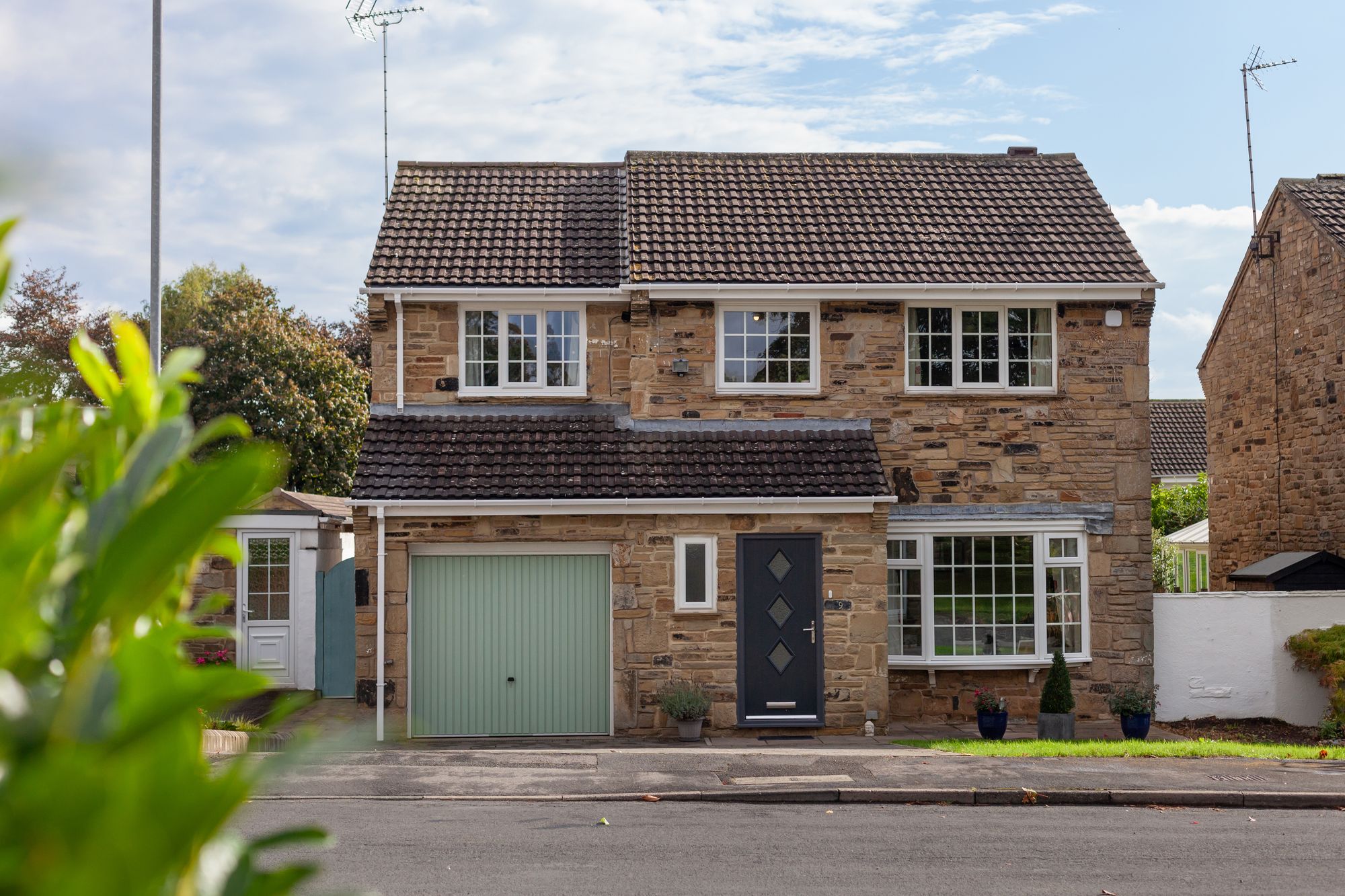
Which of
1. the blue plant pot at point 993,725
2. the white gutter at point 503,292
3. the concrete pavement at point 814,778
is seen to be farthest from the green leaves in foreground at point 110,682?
the white gutter at point 503,292

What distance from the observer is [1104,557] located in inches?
642

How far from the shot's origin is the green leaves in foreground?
0.70 m

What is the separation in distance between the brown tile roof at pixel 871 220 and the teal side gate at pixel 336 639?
21.8ft

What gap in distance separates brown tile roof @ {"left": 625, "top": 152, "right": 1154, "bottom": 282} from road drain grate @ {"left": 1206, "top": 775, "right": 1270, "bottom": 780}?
263 inches

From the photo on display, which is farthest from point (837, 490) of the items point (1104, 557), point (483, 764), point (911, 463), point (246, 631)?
point (246, 631)

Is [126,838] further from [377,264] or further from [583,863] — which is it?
[377,264]

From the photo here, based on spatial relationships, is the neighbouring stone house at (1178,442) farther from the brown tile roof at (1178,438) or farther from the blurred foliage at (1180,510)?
the blurred foliage at (1180,510)

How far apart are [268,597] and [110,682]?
19.3 metres

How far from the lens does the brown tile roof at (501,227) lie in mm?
16312

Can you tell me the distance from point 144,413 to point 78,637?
0.27 m

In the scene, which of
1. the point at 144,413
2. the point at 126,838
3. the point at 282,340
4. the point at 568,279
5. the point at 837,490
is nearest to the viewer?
the point at 126,838

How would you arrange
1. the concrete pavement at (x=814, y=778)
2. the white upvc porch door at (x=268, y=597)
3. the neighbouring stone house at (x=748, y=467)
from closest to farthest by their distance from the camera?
the concrete pavement at (x=814, y=778) → the neighbouring stone house at (x=748, y=467) → the white upvc porch door at (x=268, y=597)

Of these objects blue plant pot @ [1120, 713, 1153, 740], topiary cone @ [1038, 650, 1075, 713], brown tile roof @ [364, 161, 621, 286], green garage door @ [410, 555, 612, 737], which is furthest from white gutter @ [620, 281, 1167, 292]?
blue plant pot @ [1120, 713, 1153, 740]

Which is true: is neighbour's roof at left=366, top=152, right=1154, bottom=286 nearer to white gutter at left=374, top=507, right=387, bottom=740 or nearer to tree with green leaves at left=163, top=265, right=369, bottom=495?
white gutter at left=374, top=507, right=387, bottom=740
